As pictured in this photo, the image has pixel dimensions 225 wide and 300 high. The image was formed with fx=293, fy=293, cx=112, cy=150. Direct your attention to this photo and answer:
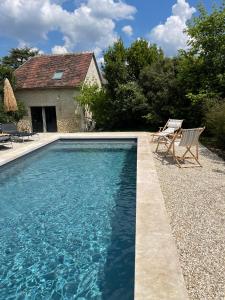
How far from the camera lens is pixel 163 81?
1755cm

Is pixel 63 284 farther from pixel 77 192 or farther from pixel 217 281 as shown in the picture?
pixel 77 192

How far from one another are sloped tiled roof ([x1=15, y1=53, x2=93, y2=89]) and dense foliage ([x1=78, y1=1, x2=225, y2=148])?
1.93 m

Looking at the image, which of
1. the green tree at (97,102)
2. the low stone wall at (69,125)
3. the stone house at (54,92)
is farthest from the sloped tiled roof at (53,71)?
the low stone wall at (69,125)

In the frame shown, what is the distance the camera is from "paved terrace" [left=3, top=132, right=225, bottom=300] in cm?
285

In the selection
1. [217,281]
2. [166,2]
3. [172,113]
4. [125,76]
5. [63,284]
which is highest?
[166,2]

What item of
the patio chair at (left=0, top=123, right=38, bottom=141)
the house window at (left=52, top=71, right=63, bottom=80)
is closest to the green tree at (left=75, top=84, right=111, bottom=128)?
the house window at (left=52, top=71, right=63, bottom=80)

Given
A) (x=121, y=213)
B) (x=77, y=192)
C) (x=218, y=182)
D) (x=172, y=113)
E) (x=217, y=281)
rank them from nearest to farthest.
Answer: (x=217, y=281) → (x=121, y=213) → (x=218, y=182) → (x=77, y=192) → (x=172, y=113)

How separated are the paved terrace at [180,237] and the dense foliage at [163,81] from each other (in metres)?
8.64

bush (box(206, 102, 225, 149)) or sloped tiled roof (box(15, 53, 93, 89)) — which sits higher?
sloped tiled roof (box(15, 53, 93, 89))

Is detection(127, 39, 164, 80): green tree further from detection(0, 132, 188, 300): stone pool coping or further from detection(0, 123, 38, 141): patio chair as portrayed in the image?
detection(0, 132, 188, 300): stone pool coping

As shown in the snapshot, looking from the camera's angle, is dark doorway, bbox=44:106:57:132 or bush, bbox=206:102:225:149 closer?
bush, bbox=206:102:225:149

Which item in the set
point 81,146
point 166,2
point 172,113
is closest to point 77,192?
point 81,146

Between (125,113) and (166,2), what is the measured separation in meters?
6.83

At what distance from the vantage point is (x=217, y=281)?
9.86ft
